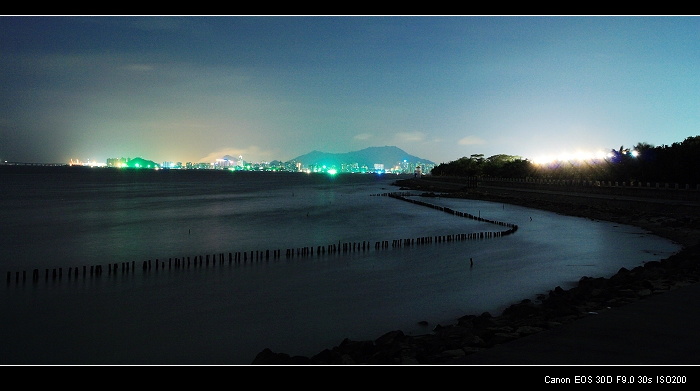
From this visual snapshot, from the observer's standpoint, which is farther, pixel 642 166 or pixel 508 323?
pixel 642 166

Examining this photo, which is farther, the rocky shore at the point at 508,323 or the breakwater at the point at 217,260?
the breakwater at the point at 217,260

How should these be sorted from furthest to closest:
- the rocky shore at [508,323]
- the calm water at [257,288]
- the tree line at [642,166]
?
the tree line at [642,166] < the calm water at [257,288] < the rocky shore at [508,323]

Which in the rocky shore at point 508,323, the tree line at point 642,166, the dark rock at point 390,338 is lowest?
the dark rock at point 390,338

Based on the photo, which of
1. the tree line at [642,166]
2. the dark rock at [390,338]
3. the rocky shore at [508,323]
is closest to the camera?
the rocky shore at [508,323]

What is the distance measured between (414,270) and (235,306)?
8.98 m

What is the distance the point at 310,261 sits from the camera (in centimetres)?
2462

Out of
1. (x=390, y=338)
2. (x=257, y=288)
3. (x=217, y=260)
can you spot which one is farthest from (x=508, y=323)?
(x=217, y=260)

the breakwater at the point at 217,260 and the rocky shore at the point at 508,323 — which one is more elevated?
the rocky shore at the point at 508,323

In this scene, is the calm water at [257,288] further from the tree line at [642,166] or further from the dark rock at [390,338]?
the tree line at [642,166]

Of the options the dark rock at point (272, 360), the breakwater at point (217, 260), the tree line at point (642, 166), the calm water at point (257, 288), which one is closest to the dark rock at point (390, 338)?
the calm water at point (257, 288)

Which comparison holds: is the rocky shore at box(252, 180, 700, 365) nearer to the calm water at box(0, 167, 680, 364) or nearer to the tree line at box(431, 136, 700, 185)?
the calm water at box(0, 167, 680, 364)

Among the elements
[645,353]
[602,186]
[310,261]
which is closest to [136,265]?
[310,261]

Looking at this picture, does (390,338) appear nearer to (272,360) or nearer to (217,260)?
(272,360)
